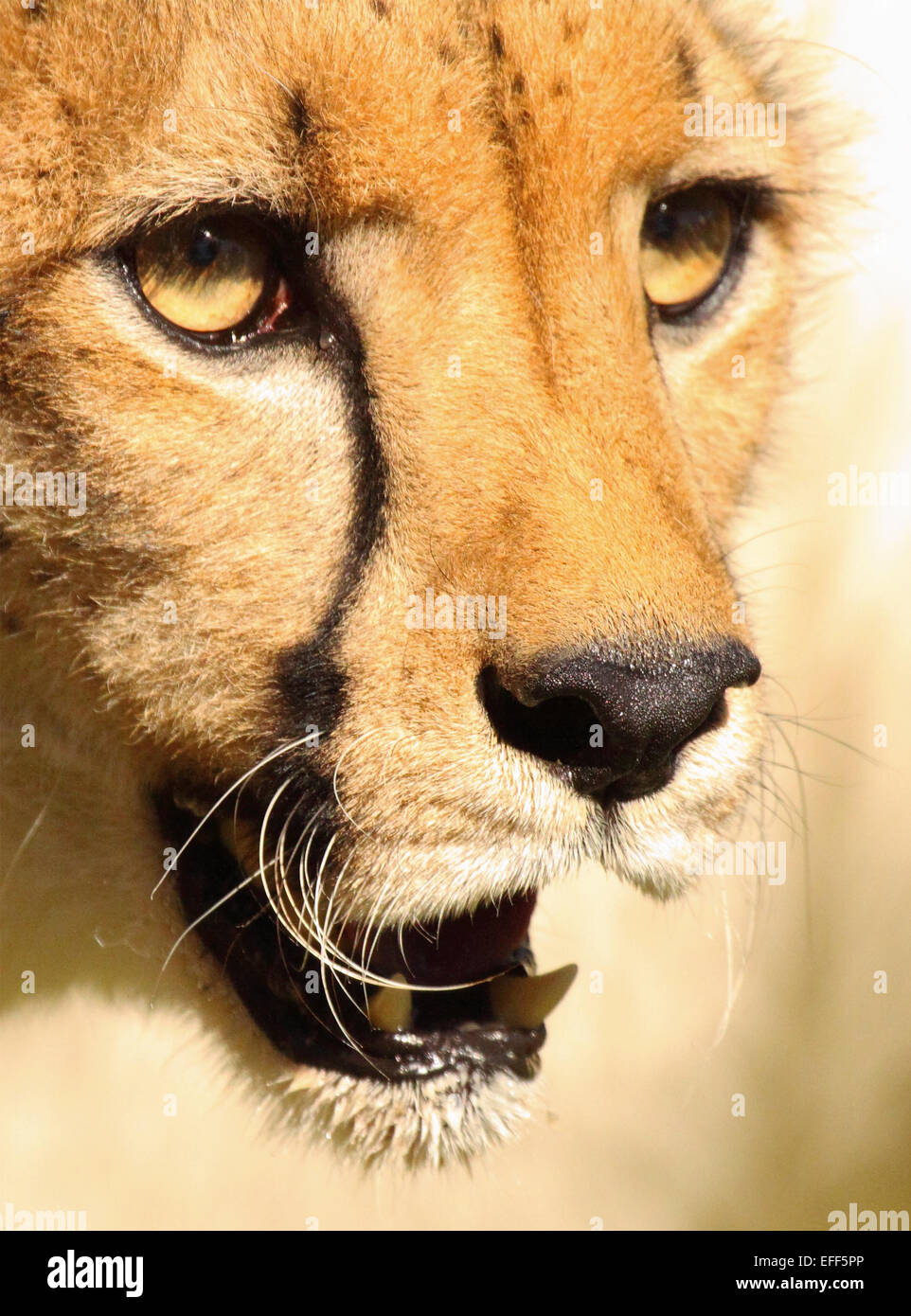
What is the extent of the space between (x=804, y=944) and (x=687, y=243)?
1877mm

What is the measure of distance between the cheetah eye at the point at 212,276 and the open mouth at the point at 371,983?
61cm

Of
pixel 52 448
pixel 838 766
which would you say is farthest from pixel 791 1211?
pixel 52 448

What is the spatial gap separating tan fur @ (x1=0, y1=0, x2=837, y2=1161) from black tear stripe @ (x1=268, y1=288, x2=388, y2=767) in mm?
13

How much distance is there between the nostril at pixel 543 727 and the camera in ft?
5.08

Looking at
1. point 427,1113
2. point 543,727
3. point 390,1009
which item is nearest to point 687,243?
point 543,727

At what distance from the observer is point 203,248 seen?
168 cm

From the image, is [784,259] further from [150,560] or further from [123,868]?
[123,868]

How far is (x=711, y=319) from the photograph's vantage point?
2.20 metres

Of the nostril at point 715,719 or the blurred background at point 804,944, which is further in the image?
the blurred background at point 804,944

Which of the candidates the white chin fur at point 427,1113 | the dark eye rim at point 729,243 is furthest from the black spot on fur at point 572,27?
the white chin fur at point 427,1113

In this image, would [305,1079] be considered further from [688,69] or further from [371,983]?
[688,69]

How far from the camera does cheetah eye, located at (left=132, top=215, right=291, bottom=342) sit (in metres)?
1.66

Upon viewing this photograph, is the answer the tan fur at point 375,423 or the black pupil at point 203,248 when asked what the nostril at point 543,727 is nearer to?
the tan fur at point 375,423

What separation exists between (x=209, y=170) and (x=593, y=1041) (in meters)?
2.20
